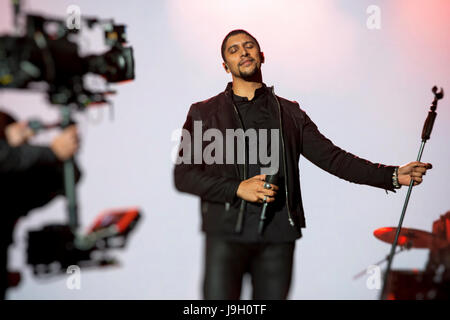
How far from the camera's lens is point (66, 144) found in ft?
4.99

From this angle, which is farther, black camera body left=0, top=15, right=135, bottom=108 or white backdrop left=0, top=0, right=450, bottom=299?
white backdrop left=0, top=0, right=450, bottom=299

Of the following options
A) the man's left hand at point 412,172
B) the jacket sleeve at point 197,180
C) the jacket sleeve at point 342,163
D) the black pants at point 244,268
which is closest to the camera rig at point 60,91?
the jacket sleeve at point 197,180

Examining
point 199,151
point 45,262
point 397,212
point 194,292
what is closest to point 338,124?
point 397,212

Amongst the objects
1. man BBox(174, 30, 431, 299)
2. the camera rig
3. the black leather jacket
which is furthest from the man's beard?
the camera rig

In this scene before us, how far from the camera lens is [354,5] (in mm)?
2537

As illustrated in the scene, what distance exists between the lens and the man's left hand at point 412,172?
6.54ft

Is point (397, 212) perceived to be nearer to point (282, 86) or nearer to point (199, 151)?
point (282, 86)

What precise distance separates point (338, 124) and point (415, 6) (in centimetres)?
82

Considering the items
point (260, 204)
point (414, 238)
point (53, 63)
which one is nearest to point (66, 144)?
point (53, 63)

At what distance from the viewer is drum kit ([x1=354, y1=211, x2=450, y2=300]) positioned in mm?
2314

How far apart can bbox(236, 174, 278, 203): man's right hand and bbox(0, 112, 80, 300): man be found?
66 centimetres

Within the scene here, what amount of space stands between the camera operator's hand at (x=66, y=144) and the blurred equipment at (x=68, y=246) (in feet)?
0.85

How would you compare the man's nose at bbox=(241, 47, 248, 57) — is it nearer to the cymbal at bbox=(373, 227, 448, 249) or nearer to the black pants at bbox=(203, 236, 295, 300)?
the black pants at bbox=(203, 236, 295, 300)

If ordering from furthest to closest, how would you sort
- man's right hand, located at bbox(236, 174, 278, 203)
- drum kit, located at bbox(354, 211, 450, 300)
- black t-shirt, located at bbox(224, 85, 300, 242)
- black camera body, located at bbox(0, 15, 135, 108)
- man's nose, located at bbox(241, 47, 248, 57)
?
drum kit, located at bbox(354, 211, 450, 300), man's nose, located at bbox(241, 47, 248, 57), black t-shirt, located at bbox(224, 85, 300, 242), man's right hand, located at bbox(236, 174, 278, 203), black camera body, located at bbox(0, 15, 135, 108)
